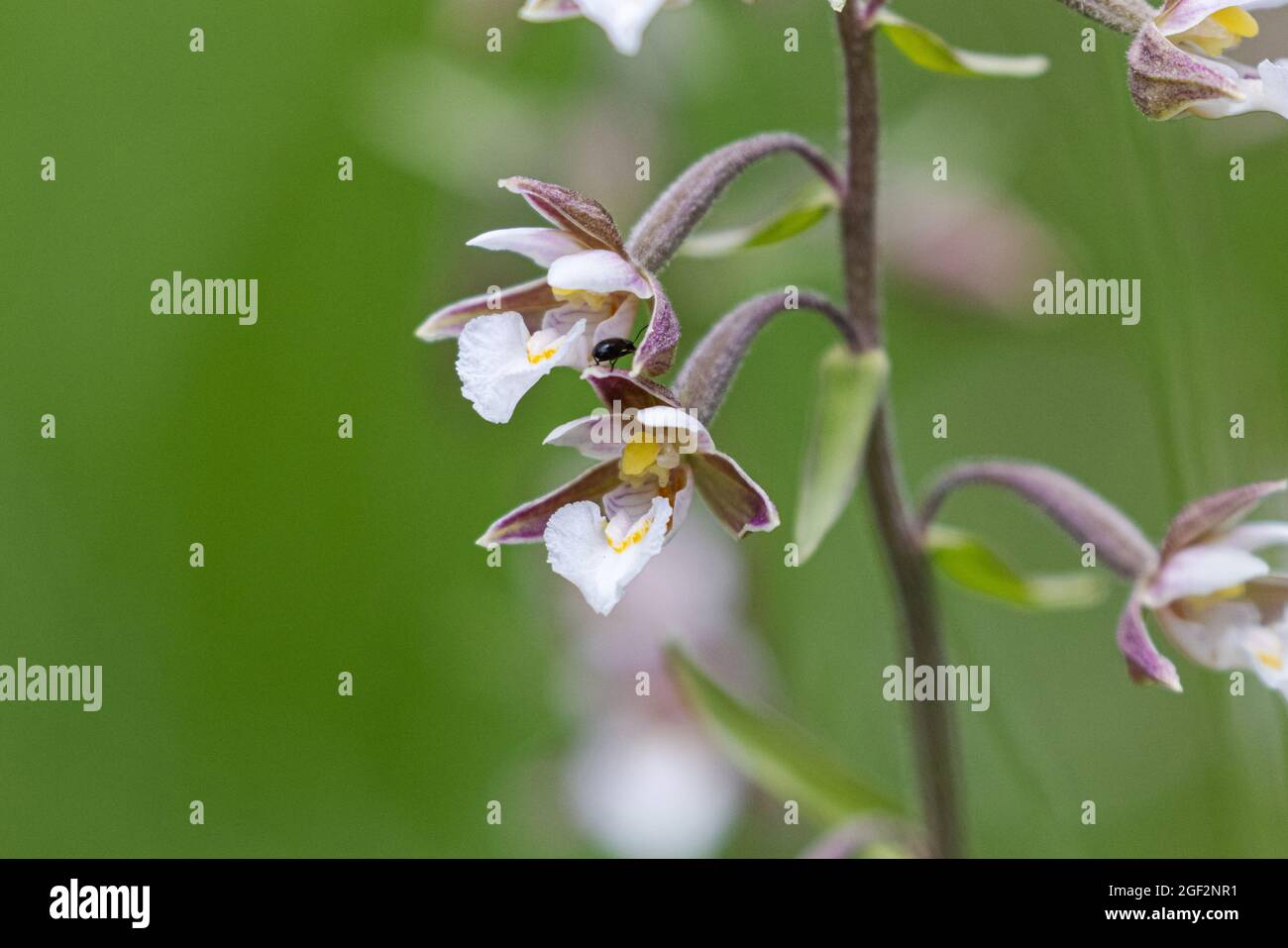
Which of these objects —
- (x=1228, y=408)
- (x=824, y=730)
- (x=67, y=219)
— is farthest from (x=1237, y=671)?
(x=67, y=219)

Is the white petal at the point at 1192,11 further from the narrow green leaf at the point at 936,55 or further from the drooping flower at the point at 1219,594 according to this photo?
the drooping flower at the point at 1219,594

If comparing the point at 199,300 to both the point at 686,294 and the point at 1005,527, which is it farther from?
the point at 1005,527

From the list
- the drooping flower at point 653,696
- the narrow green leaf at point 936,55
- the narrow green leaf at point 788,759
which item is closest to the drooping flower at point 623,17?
the narrow green leaf at point 936,55

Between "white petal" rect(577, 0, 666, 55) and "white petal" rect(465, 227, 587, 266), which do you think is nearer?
"white petal" rect(577, 0, 666, 55)

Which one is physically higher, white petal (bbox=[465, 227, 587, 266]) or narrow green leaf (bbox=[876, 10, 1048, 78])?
narrow green leaf (bbox=[876, 10, 1048, 78])

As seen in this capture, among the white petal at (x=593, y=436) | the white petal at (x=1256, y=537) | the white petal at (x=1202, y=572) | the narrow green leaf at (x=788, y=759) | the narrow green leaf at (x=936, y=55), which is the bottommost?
the narrow green leaf at (x=788, y=759)

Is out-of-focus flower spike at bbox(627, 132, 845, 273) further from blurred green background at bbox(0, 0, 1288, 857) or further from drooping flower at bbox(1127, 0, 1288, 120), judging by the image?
Result: blurred green background at bbox(0, 0, 1288, 857)

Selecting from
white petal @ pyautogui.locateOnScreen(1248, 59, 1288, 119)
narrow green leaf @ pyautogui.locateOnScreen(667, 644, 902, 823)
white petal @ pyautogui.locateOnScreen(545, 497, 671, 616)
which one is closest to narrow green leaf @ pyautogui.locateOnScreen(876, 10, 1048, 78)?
white petal @ pyautogui.locateOnScreen(1248, 59, 1288, 119)

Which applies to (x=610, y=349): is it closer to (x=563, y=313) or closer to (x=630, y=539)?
(x=563, y=313)
